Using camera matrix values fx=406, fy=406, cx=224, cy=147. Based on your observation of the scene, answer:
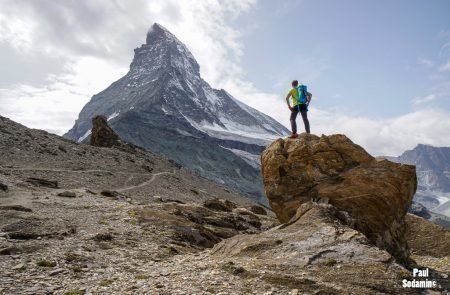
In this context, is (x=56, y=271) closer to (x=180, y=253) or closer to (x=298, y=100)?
(x=180, y=253)

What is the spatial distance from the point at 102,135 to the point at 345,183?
115m

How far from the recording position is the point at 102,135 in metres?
133

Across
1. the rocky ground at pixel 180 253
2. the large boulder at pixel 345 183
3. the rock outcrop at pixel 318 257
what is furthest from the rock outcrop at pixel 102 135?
the rock outcrop at pixel 318 257

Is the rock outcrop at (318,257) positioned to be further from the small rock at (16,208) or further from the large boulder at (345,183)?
the small rock at (16,208)

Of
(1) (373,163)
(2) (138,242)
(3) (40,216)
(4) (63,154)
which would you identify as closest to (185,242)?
(2) (138,242)

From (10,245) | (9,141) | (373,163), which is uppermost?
(9,141)

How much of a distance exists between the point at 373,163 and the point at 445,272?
27.2 ft

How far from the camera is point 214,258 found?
22.2 m

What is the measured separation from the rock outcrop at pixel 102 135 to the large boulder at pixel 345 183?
106 metres

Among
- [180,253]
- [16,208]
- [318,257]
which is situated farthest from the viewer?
[16,208]

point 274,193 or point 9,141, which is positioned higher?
point 9,141

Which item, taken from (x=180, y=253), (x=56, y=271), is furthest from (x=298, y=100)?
(x=56, y=271)

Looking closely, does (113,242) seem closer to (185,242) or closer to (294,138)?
(185,242)

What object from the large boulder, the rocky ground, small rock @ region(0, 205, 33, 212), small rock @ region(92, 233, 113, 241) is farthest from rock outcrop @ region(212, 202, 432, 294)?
small rock @ region(0, 205, 33, 212)
